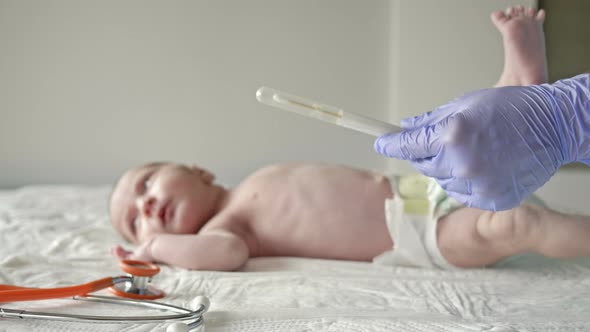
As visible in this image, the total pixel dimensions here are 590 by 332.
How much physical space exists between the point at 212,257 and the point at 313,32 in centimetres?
148

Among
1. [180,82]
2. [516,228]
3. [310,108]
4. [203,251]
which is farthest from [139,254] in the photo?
[180,82]

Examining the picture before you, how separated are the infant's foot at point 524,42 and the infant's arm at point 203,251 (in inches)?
27.0

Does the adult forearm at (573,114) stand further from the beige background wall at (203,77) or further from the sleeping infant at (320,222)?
the beige background wall at (203,77)

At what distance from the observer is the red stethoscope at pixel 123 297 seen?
2.46 ft

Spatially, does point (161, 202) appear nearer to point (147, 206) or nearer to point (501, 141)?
point (147, 206)

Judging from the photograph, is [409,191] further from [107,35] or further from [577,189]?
[107,35]

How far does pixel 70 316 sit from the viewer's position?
758mm

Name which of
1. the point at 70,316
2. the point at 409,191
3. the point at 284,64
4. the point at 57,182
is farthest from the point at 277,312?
the point at 57,182

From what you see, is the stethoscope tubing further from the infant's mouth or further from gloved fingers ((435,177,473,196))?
the infant's mouth

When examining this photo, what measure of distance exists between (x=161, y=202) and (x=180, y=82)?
113cm

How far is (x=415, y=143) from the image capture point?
2.65 ft

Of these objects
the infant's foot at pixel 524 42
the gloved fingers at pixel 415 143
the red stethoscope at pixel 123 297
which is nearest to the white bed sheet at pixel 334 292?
the red stethoscope at pixel 123 297

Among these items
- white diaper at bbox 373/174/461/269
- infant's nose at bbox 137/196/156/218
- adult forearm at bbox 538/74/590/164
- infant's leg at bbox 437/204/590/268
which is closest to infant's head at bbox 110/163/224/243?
infant's nose at bbox 137/196/156/218

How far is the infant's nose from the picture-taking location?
1.44 m
